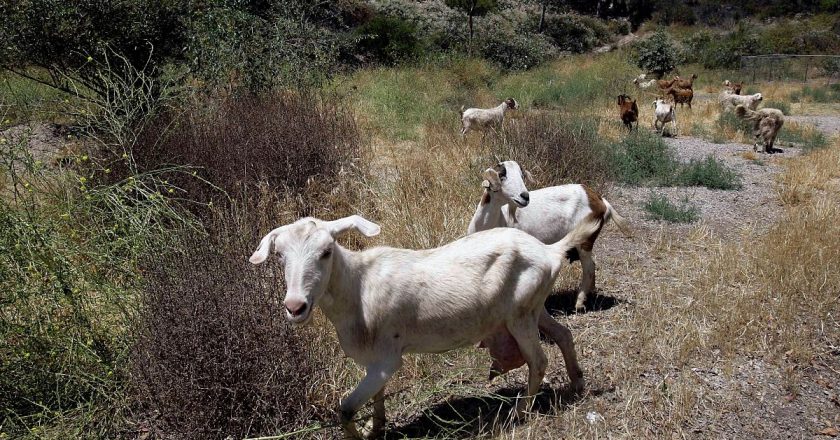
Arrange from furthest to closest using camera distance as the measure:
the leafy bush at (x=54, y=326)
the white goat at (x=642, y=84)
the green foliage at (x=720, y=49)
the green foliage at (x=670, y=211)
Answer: the green foliage at (x=720, y=49), the white goat at (x=642, y=84), the green foliage at (x=670, y=211), the leafy bush at (x=54, y=326)

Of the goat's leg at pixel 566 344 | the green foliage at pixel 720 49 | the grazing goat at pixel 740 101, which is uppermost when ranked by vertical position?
the goat's leg at pixel 566 344

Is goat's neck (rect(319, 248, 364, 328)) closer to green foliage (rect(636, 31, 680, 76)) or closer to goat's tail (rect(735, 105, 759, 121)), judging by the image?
goat's tail (rect(735, 105, 759, 121))

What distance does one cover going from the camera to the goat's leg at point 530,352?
12.6ft

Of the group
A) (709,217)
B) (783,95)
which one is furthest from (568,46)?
(709,217)

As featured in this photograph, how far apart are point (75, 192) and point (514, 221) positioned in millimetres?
3692

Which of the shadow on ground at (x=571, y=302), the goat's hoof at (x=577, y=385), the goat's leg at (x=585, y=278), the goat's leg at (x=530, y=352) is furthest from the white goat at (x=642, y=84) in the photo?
the goat's leg at (x=530, y=352)

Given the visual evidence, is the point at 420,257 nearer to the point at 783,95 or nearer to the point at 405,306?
the point at 405,306

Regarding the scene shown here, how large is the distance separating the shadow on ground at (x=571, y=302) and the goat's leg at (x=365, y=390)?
8.20ft

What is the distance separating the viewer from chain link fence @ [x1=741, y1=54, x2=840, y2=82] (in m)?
27.8

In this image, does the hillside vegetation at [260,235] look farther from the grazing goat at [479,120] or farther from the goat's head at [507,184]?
the goat's head at [507,184]

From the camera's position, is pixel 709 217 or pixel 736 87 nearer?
Result: pixel 709 217

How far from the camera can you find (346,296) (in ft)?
11.3

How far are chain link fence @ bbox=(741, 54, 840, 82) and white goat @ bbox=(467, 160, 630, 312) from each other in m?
26.0

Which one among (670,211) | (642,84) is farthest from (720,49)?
(670,211)
